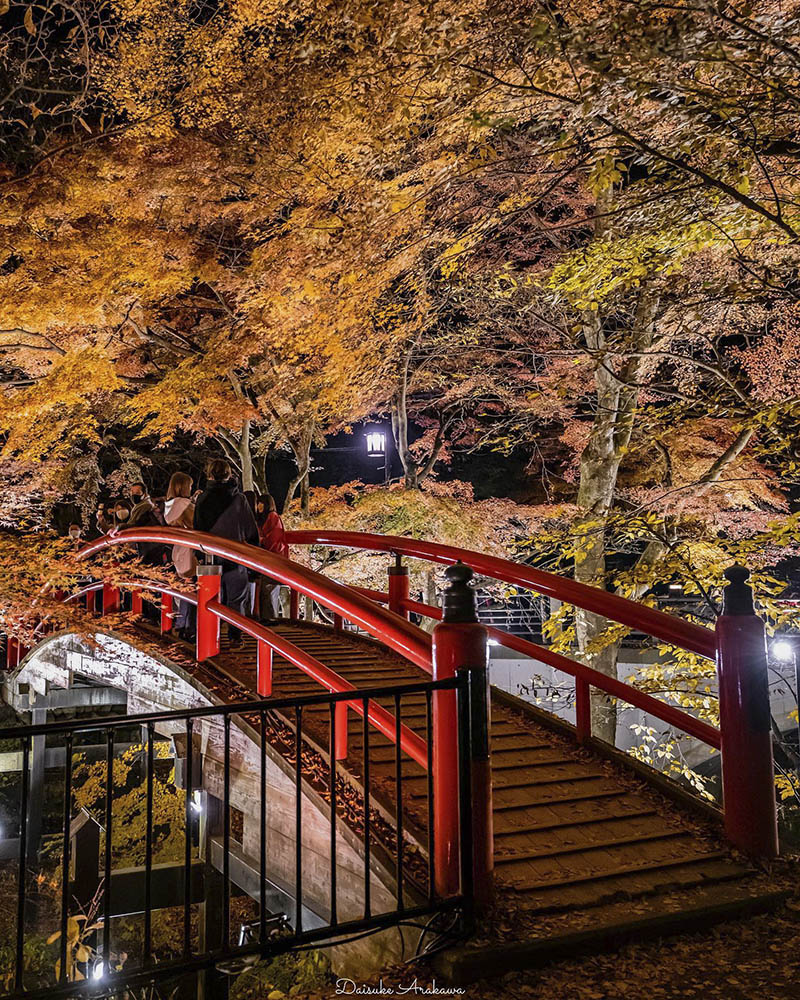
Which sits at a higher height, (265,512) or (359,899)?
(265,512)

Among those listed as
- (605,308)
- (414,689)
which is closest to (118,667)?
(414,689)

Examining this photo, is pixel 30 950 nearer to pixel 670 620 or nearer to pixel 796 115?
pixel 670 620

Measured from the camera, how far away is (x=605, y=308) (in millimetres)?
10359

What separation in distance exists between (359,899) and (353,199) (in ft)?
20.2

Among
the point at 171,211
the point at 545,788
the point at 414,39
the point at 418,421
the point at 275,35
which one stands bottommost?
the point at 545,788

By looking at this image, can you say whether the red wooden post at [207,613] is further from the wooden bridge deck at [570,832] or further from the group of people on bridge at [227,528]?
the wooden bridge deck at [570,832]

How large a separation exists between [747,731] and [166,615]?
22.5 ft

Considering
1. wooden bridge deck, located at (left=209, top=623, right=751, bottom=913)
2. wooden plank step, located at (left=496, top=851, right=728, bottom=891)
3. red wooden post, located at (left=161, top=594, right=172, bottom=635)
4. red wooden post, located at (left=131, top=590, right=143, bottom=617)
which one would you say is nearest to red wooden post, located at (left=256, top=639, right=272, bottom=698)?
wooden bridge deck, located at (left=209, top=623, right=751, bottom=913)

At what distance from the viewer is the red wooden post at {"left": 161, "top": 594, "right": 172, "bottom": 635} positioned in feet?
29.0

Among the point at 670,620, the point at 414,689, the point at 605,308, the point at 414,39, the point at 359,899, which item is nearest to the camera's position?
the point at 414,689

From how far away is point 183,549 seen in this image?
8.80 meters

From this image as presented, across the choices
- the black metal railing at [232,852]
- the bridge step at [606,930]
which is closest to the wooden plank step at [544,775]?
the black metal railing at [232,852]

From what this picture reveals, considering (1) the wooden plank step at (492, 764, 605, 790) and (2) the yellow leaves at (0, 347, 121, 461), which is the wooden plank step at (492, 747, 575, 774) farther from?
(2) the yellow leaves at (0, 347, 121, 461)

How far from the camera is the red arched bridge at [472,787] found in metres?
3.27
